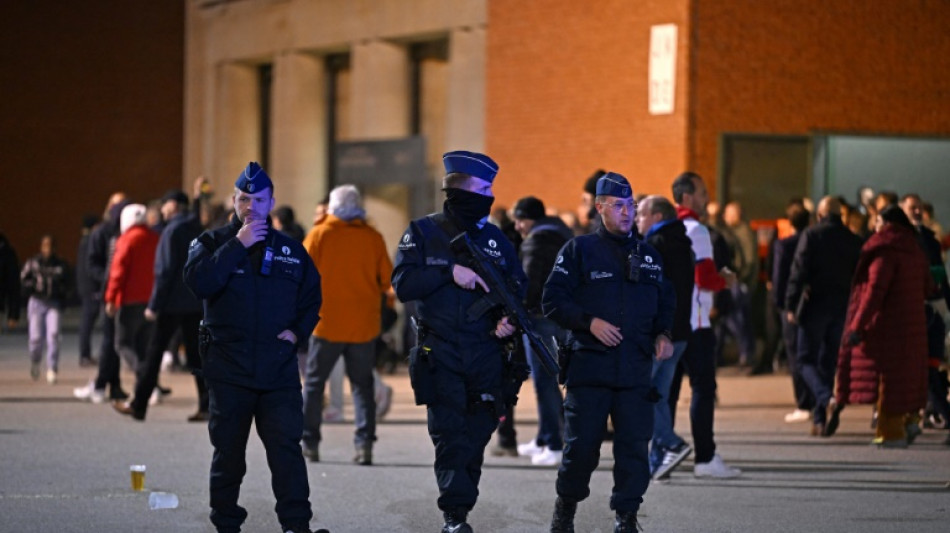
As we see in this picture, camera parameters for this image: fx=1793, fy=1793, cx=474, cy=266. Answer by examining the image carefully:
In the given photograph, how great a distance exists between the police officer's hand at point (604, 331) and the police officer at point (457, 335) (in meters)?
0.57

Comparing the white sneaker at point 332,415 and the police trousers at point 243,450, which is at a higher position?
the police trousers at point 243,450

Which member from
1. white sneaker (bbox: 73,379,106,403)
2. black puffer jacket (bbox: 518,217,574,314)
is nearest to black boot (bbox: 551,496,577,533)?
black puffer jacket (bbox: 518,217,574,314)

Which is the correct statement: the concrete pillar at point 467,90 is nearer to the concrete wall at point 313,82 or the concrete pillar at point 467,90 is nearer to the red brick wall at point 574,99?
the concrete wall at point 313,82

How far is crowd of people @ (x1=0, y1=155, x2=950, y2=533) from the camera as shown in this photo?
28.1ft

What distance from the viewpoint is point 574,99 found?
2392cm

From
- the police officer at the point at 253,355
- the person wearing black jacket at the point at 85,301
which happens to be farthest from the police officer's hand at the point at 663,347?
the person wearing black jacket at the point at 85,301

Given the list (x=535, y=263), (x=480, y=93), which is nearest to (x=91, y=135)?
(x=480, y=93)

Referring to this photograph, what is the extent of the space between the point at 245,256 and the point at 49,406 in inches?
350

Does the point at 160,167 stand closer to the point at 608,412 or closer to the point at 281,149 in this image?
the point at 281,149

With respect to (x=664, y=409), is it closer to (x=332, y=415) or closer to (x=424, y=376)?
(x=424, y=376)

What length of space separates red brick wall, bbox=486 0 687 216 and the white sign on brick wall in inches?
4.2

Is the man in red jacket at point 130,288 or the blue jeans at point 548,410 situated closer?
the blue jeans at point 548,410

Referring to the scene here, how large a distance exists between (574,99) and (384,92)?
6628mm

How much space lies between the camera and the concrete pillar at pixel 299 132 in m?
32.3
